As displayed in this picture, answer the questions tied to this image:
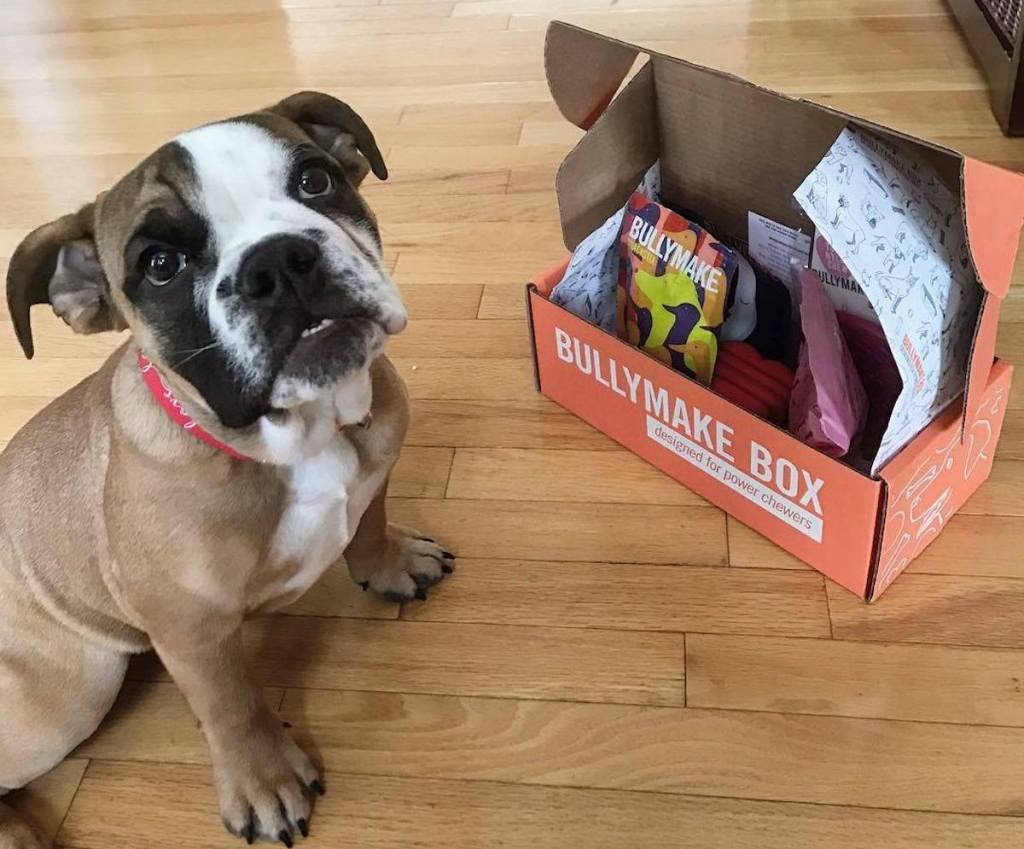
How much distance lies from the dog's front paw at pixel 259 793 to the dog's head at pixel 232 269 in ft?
1.59

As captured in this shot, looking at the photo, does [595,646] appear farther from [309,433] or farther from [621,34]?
[621,34]

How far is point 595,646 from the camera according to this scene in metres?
1.44

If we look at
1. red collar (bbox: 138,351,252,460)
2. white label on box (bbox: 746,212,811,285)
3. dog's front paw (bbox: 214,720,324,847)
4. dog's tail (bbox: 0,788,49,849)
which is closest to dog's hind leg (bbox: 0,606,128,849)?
dog's tail (bbox: 0,788,49,849)

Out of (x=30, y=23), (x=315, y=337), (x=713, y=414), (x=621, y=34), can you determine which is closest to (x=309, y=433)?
(x=315, y=337)

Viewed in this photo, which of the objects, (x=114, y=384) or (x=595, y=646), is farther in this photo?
(x=595, y=646)

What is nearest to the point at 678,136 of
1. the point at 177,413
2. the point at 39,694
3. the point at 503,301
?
the point at 503,301

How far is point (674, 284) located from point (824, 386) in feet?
1.07

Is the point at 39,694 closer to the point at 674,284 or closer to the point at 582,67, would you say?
the point at 674,284

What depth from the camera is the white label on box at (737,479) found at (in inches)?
56.4

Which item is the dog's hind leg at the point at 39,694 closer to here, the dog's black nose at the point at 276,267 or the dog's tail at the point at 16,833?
the dog's tail at the point at 16,833

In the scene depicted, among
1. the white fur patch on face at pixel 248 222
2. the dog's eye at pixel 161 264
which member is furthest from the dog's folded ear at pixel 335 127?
the dog's eye at pixel 161 264

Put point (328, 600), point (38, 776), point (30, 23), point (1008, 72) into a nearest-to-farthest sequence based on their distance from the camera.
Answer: point (38, 776), point (328, 600), point (1008, 72), point (30, 23)

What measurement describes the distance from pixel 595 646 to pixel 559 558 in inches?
6.8

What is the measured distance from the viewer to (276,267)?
0.97 metres
